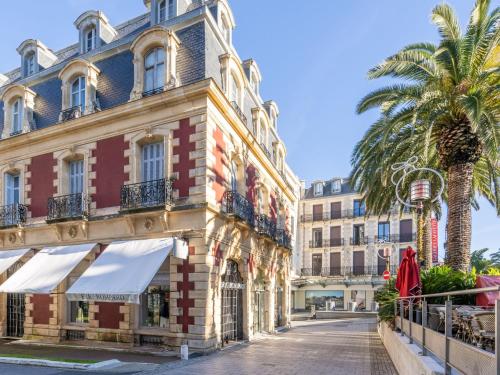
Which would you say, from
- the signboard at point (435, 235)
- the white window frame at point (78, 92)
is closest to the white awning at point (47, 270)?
the white window frame at point (78, 92)

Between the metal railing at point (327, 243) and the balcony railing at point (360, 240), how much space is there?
1.20m

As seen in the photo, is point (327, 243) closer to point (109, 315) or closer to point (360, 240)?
point (360, 240)

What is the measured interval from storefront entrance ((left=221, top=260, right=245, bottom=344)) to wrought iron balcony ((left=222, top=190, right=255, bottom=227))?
189 centimetres

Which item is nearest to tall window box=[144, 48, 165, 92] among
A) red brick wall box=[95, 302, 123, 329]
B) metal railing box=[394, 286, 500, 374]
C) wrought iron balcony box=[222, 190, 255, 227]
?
wrought iron balcony box=[222, 190, 255, 227]

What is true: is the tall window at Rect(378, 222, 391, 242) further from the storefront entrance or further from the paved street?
the storefront entrance

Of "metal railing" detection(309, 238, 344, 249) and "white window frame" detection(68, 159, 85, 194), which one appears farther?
"metal railing" detection(309, 238, 344, 249)

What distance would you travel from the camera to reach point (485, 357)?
356cm

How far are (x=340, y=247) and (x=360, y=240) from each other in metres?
2.51

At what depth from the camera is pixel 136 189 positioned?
14117 millimetres

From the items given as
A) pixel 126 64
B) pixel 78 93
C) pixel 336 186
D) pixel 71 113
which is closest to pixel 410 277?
pixel 126 64

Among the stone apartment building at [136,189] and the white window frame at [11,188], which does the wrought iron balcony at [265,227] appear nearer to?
the stone apartment building at [136,189]

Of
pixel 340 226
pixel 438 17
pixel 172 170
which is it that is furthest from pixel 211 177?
pixel 340 226

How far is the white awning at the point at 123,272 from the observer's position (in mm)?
11602

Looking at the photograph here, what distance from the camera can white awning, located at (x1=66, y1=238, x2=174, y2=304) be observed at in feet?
38.1
